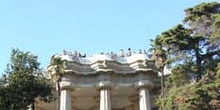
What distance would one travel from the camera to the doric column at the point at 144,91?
56.0 metres

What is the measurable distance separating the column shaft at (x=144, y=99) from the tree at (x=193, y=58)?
11.5 metres

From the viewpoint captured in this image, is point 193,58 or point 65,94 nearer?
point 193,58

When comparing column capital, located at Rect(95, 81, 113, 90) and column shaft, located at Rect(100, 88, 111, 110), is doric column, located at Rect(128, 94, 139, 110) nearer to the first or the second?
column capital, located at Rect(95, 81, 113, 90)

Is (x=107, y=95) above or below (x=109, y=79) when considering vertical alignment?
below

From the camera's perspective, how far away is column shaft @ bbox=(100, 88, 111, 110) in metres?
55.3

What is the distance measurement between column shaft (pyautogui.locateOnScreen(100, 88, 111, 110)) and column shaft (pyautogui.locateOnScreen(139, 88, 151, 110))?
3895mm

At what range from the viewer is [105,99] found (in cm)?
5581

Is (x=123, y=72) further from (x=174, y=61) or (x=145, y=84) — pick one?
(x=174, y=61)

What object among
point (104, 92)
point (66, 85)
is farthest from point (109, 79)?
point (66, 85)

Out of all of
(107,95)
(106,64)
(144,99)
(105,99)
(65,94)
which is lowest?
(144,99)

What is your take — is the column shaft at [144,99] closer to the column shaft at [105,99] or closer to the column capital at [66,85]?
the column shaft at [105,99]

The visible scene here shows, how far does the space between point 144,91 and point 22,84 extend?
1797 cm

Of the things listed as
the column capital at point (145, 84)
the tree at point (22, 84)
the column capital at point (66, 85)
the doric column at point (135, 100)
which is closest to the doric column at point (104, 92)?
the column capital at point (66, 85)

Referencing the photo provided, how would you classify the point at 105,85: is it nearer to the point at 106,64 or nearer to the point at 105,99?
the point at 105,99
